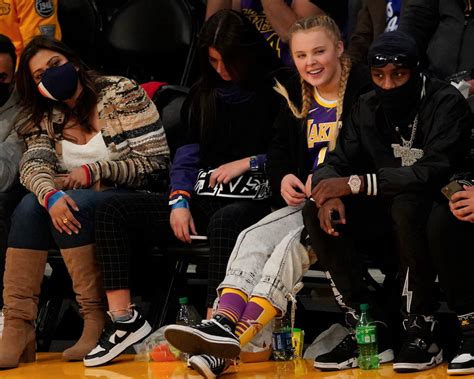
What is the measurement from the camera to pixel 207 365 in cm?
403

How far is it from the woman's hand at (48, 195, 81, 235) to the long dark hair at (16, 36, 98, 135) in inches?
20.0

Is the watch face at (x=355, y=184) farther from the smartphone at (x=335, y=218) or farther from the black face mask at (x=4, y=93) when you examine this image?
the black face mask at (x=4, y=93)

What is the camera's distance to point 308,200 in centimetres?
428

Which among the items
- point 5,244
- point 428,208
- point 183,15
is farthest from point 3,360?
point 183,15

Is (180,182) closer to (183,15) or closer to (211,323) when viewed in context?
(211,323)

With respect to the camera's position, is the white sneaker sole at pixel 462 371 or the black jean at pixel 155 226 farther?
the black jean at pixel 155 226

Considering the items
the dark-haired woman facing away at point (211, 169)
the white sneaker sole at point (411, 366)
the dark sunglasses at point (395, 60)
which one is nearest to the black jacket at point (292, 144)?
the dark-haired woman facing away at point (211, 169)

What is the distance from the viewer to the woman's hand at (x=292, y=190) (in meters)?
4.46

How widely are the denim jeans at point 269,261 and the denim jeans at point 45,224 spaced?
670mm

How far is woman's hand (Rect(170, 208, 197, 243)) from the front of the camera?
4.69 metres

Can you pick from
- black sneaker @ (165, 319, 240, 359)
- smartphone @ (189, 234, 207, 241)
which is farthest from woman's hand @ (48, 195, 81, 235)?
black sneaker @ (165, 319, 240, 359)

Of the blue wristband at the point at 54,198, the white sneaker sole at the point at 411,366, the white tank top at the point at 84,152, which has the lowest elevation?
the white sneaker sole at the point at 411,366

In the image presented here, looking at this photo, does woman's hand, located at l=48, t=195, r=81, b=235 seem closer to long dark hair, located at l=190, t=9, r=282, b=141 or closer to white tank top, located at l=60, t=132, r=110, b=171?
white tank top, located at l=60, t=132, r=110, b=171

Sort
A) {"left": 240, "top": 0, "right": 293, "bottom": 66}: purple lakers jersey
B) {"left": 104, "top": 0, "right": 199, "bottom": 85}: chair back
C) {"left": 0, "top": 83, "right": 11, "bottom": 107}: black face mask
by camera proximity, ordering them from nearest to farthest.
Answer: {"left": 0, "top": 83, "right": 11, "bottom": 107}: black face mask < {"left": 240, "top": 0, "right": 293, "bottom": 66}: purple lakers jersey < {"left": 104, "top": 0, "right": 199, "bottom": 85}: chair back
